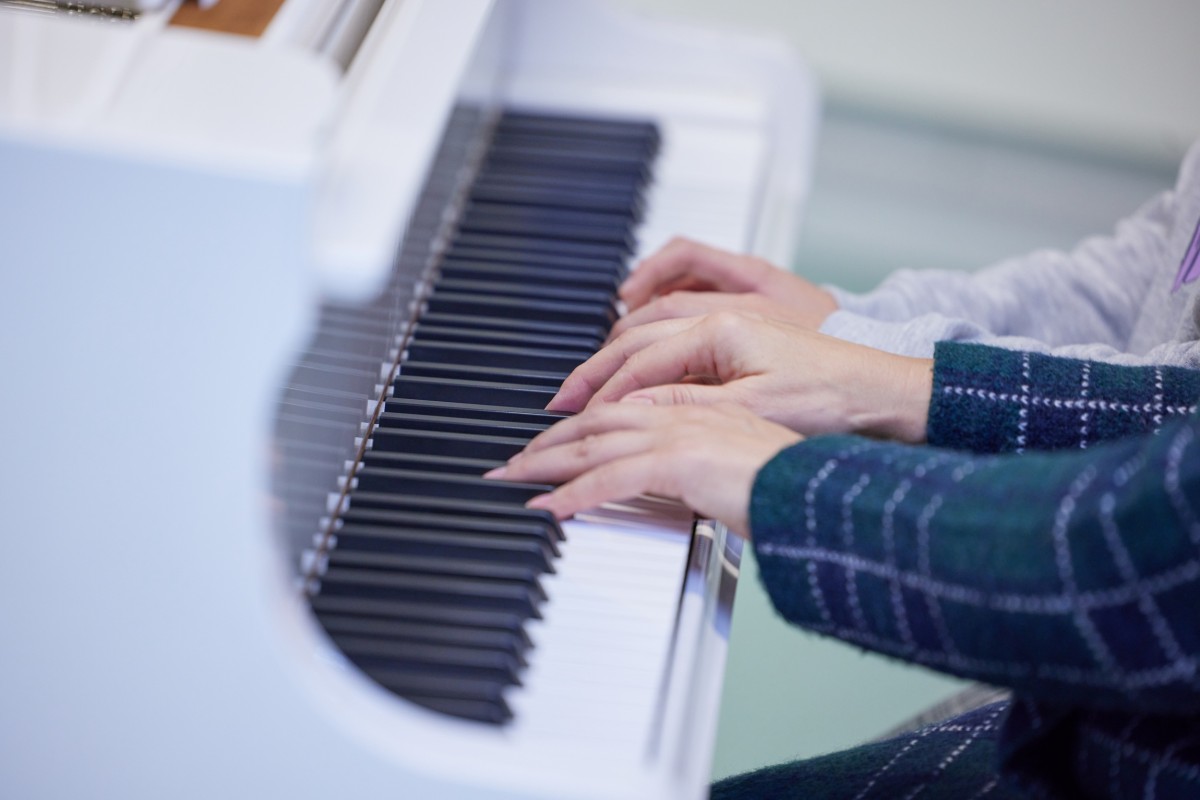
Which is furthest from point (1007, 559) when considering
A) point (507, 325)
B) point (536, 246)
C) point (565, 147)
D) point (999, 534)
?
point (565, 147)

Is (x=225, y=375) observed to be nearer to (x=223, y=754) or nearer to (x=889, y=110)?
(x=223, y=754)

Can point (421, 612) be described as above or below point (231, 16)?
below

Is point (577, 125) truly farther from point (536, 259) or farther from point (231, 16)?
point (231, 16)

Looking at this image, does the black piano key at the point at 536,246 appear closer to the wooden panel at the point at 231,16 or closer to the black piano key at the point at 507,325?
the black piano key at the point at 507,325

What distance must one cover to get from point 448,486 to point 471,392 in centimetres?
14

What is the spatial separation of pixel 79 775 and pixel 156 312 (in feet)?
1.04

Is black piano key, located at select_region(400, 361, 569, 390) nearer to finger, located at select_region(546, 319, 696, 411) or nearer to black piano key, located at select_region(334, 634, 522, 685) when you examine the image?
finger, located at select_region(546, 319, 696, 411)

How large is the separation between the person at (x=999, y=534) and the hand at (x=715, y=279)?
30 centimetres

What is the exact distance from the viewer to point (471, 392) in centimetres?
109

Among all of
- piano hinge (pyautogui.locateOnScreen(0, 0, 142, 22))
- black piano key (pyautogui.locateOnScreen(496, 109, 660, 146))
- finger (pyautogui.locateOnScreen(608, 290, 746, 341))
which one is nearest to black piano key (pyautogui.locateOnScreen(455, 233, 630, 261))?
finger (pyautogui.locateOnScreen(608, 290, 746, 341))

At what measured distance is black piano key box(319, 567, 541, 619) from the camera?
2.85 feet

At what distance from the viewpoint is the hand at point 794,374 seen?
1020 millimetres

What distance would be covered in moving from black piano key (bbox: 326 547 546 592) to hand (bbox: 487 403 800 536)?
0.21ft

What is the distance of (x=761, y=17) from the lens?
331cm
